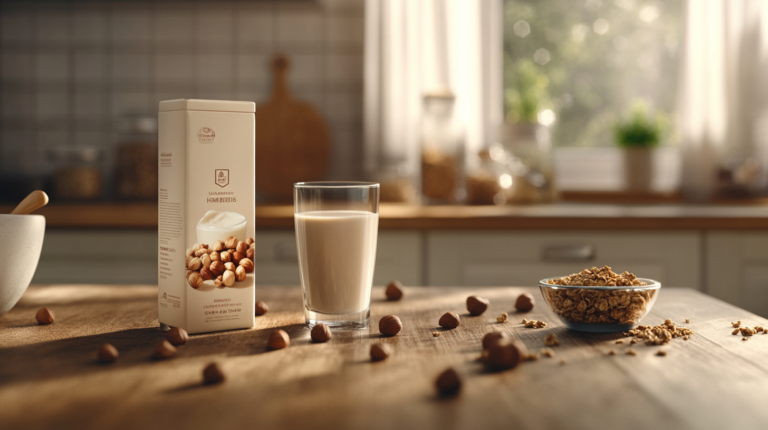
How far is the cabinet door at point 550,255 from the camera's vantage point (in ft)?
5.52

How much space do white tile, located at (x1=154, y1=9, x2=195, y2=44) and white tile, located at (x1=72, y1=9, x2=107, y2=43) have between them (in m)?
0.21

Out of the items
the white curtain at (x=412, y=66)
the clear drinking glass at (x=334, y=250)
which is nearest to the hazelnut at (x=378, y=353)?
the clear drinking glass at (x=334, y=250)

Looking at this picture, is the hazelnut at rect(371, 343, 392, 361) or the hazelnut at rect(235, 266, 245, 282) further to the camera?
the hazelnut at rect(235, 266, 245, 282)

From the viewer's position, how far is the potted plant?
2.29 meters

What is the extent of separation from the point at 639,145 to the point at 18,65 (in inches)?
97.5

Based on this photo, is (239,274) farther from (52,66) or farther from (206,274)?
(52,66)

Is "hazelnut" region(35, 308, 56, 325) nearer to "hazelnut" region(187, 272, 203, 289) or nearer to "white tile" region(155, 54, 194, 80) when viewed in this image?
"hazelnut" region(187, 272, 203, 289)

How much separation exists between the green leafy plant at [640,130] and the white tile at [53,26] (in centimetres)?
223

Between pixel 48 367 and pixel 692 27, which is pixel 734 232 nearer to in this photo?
pixel 692 27

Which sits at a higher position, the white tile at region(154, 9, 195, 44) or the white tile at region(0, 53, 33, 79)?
the white tile at region(154, 9, 195, 44)

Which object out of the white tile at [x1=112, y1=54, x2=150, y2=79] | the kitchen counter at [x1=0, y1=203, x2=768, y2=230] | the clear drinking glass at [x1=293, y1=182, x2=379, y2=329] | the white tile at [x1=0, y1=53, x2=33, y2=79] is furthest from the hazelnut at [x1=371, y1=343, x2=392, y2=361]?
the white tile at [x1=0, y1=53, x2=33, y2=79]

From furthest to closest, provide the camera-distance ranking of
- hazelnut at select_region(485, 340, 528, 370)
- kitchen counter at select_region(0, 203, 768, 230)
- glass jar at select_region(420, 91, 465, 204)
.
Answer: glass jar at select_region(420, 91, 465, 204) < kitchen counter at select_region(0, 203, 768, 230) < hazelnut at select_region(485, 340, 528, 370)

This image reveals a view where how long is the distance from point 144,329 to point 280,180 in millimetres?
1654

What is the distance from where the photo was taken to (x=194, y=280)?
68 centimetres
